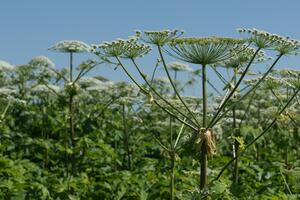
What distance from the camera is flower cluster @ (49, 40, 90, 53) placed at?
11305mm

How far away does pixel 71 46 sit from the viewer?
11.3 m

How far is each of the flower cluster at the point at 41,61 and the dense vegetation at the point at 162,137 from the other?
0.03 meters

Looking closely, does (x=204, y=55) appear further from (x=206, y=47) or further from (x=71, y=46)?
(x=71, y=46)

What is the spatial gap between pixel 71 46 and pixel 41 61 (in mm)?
3885

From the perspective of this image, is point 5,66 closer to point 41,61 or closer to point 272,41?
point 41,61

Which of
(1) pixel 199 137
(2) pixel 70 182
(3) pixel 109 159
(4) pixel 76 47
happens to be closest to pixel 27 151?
(3) pixel 109 159

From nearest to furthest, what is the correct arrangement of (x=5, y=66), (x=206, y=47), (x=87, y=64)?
1. (x=206, y=47)
2. (x=87, y=64)
3. (x=5, y=66)

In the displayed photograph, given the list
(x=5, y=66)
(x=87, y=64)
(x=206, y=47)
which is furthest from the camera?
(x=5, y=66)

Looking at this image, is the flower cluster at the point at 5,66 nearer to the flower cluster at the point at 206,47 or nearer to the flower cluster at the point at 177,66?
the flower cluster at the point at 177,66

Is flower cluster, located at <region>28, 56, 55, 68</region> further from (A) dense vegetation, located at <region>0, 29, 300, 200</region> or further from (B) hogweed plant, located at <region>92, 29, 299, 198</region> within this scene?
(B) hogweed plant, located at <region>92, 29, 299, 198</region>

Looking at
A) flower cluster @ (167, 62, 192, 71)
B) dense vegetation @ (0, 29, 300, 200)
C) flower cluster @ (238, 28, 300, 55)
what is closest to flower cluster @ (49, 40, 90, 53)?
dense vegetation @ (0, 29, 300, 200)

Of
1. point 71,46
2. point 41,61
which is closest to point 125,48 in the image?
point 71,46

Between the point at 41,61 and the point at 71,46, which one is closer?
the point at 71,46

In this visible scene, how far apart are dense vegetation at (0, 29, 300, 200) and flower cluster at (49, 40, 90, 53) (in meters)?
0.02
